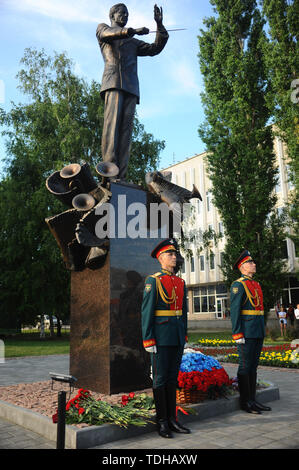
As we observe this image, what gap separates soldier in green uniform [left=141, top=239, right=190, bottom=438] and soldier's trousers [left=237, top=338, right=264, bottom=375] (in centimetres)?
107

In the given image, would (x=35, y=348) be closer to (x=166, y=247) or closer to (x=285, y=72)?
(x=166, y=247)

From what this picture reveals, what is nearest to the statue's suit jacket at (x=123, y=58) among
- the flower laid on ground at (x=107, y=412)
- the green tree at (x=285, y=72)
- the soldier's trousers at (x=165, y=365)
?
the soldier's trousers at (x=165, y=365)

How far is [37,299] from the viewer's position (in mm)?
22172

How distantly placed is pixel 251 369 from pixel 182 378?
87cm

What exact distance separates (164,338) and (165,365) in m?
0.28

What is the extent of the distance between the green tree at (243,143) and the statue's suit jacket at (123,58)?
13832mm

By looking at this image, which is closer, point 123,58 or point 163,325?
point 163,325

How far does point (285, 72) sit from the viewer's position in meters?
18.2

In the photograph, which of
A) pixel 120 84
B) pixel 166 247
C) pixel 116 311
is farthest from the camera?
pixel 120 84

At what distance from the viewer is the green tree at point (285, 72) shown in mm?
17875

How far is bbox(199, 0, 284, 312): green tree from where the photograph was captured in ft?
64.0

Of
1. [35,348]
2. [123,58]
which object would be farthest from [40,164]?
[123,58]

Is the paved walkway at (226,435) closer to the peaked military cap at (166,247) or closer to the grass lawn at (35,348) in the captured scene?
the peaked military cap at (166,247)

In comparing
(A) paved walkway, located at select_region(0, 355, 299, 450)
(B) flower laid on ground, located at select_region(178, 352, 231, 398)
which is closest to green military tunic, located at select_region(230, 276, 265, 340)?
(B) flower laid on ground, located at select_region(178, 352, 231, 398)
